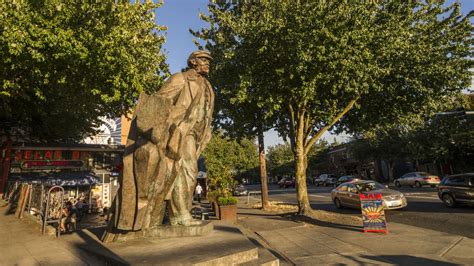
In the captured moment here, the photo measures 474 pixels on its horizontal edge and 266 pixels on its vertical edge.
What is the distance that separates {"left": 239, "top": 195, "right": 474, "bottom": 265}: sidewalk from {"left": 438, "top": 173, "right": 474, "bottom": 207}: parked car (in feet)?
16.3

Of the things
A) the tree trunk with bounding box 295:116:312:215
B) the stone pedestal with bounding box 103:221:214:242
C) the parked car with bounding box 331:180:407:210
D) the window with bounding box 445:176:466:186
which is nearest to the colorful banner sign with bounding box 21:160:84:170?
the tree trunk with bounding box 295:116:312:215

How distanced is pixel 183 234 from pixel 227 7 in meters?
12.7

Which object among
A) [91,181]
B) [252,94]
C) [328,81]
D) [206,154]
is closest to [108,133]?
[206,154]

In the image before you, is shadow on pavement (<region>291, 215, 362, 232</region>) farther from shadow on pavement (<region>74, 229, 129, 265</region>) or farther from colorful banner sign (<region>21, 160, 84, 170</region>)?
colorful banner sign (<region>21, 160, 84, 170</region>)

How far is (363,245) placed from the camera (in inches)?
328

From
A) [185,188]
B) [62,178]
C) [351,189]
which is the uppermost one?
[62,178]

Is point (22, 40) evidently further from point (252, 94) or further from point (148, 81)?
point (252, 94)

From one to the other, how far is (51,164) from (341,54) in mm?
19965

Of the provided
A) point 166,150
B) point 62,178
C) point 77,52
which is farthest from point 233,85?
point 62,178

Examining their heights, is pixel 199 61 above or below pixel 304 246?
above

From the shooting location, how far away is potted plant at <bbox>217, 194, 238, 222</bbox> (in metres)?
13.6

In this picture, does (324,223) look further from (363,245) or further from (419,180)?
(419,180)

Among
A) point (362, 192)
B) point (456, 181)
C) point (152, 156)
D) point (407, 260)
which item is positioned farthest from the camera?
point (362, 192)

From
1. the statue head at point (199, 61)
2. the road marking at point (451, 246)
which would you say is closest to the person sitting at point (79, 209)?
the statue head at point (199, 61)
